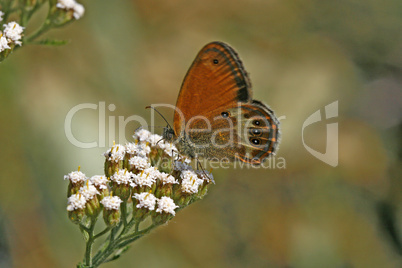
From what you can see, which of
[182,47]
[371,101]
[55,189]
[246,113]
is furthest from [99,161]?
[371,101]

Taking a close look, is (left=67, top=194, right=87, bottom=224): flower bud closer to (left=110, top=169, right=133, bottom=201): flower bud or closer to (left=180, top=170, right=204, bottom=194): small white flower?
(left=110, top=169, right=133, bottom=201): flower bud

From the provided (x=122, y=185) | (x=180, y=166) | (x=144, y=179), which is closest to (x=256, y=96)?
(x=180, y=166)

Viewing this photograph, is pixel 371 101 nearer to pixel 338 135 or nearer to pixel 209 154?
pixel 338 135

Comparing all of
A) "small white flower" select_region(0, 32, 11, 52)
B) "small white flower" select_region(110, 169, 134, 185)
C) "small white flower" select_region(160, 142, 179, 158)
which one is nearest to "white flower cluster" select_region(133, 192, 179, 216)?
"small white flower" select_region(110, 169, 134, 185)

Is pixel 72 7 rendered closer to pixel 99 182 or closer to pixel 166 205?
pixel 99 182

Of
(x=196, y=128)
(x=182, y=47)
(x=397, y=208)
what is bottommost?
(x=397, y=208)

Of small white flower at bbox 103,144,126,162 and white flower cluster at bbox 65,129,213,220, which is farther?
small white flower at bbox 103,144,126,162
